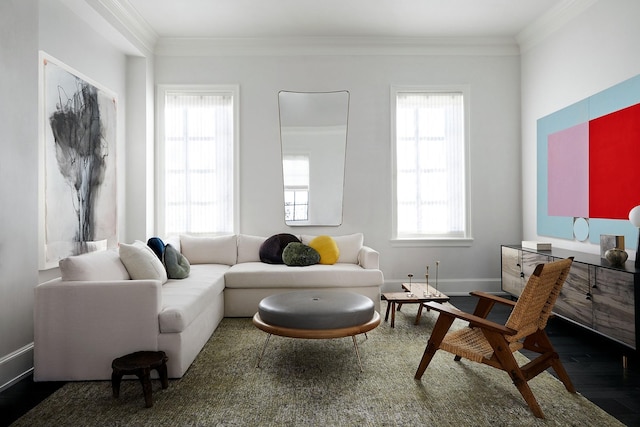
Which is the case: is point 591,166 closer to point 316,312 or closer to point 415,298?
point 415,298

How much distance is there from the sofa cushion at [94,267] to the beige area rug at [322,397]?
2.30 ft

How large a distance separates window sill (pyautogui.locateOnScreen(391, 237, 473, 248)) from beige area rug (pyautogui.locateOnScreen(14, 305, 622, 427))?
228 centimetres

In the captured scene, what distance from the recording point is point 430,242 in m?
5.41

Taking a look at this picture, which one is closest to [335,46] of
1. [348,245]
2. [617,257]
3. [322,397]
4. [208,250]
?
[348,245]

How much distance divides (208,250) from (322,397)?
2874 millimetres

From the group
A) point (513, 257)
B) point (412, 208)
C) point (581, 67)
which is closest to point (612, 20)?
point (581, 67)

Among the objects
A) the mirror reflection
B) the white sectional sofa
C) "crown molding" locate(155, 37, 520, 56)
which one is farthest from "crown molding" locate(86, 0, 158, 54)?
the white sectional sofa

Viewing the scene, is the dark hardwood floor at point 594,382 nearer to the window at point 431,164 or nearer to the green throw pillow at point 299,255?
the window at point 431,164

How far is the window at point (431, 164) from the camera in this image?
546 cm

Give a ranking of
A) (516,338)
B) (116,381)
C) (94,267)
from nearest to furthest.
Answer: (516,338) → (116,381) → (94,267)

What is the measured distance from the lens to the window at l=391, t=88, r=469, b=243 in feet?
17.9

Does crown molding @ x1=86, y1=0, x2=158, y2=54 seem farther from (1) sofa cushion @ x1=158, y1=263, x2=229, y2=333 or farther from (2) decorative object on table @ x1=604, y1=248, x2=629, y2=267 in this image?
(2) decorative object on table @ x1=604, y1=248, x2=629, y2=267

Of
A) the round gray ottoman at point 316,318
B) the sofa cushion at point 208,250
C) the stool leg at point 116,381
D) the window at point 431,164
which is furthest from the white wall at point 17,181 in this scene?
the window at point 431,164

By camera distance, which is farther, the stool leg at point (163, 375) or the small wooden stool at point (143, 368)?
the stool leg at point (163, 375)
